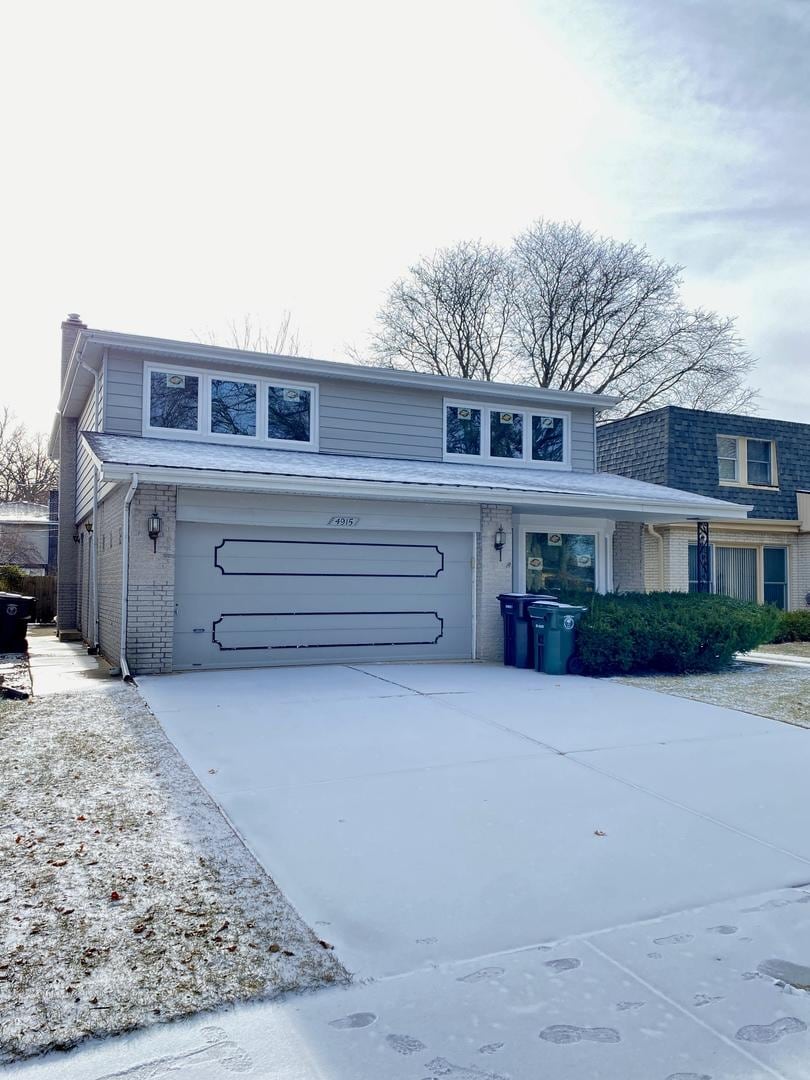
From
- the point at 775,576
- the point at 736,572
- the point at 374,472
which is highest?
the point at 374,472

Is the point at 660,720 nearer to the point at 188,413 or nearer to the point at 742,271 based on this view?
A: the point at 188,413

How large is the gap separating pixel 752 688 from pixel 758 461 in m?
10.7

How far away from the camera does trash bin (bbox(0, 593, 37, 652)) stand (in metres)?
12.2

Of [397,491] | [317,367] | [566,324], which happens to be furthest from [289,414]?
[566,324]

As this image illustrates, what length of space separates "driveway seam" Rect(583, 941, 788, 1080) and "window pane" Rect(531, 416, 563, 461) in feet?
41.0

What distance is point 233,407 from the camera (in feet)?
41.7

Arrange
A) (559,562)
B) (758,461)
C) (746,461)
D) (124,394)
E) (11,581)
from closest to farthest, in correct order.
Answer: (124,394), (559,562), (746,461), (758,461), (11,581)

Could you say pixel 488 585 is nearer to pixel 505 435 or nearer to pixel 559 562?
pixel 559 562

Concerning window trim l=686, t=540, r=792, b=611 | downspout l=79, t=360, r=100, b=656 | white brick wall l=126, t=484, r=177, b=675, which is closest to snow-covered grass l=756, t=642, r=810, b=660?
window trim l=686, t=540, r=792, b=611

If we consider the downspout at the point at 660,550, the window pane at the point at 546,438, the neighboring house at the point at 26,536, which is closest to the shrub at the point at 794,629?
the downspout at the point at 660,550

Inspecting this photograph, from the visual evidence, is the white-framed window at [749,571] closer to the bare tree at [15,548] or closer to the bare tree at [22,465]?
the bare tree at [15,548]

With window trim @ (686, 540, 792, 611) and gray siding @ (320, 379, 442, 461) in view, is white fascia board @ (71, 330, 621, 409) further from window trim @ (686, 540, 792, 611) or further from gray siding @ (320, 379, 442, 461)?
window trim @ (686, 540, 792, 611)

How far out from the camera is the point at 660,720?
25.3 feet

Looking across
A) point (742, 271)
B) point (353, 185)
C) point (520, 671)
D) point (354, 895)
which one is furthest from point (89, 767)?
point (742, 271)
